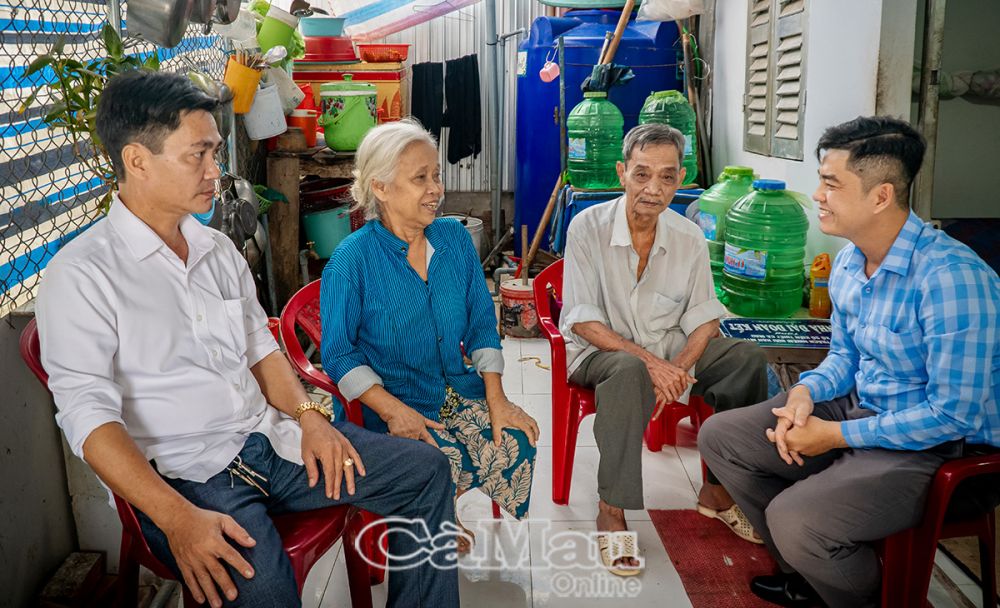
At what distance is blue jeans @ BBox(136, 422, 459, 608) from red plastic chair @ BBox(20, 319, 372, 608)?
28 millimetres

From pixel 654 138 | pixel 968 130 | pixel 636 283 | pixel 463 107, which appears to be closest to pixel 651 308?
pixel 636 283

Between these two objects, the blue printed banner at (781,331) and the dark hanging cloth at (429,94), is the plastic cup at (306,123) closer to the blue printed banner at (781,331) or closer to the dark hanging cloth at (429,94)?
the dark hanging cloth at (429,94)

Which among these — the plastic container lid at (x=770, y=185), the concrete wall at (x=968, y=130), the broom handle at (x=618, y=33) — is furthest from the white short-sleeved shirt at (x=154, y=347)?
the concrete wall at (x=968, y=130)

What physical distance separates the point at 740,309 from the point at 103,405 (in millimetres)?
2549

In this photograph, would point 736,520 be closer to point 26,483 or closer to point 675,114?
point 26,483

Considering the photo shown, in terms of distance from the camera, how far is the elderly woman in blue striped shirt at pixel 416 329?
211 centimetres

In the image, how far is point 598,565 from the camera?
7.72 feet

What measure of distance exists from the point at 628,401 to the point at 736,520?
0.57 metres

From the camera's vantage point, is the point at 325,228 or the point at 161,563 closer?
the point at 161,563

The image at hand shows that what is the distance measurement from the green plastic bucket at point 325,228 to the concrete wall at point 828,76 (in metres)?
2.42

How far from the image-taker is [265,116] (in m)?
3.96

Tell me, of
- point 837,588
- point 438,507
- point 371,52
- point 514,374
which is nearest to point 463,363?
point 438,507

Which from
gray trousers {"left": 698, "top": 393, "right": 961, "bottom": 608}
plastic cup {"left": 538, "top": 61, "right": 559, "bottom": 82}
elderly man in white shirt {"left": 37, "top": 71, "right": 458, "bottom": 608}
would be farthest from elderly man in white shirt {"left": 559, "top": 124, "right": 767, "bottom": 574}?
plastic cup {"left": 538, "top": 61, "right": 559, "bottom": 82}

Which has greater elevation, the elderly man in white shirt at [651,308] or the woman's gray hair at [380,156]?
the woman's gray hair at [380,156]
